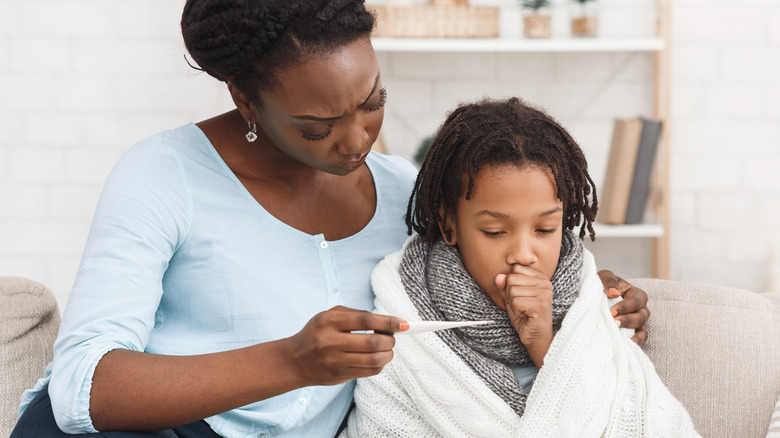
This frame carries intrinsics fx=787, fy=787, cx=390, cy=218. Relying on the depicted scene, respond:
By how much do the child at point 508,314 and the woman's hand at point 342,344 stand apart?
28 centimetres

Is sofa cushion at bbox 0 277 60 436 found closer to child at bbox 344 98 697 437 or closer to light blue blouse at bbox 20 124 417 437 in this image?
light blue blouse at bbox 20 124 417 437

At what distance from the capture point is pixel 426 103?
2803mm

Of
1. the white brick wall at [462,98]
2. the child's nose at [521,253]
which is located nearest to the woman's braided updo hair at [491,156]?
the child's nose at [521,253]

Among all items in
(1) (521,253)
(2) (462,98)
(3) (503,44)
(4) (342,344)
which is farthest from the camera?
(2) (462,98)

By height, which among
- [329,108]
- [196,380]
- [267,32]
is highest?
[267,32]

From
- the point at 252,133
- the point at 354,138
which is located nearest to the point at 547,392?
the point at 354,138

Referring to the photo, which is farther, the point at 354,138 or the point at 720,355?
the point at 720,355

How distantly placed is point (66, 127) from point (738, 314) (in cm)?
229

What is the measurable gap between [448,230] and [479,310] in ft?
0.54

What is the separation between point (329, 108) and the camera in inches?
44.4

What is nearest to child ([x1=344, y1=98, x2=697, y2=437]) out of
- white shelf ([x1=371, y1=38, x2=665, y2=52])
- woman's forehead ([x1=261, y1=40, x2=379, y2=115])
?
woman's forehead ([x1=261, y1=40, x2=379, y2=115])

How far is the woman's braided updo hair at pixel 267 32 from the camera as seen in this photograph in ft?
3.71

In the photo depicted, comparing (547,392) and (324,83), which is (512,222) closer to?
(547,392)

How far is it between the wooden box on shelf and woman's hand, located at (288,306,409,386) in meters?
1.69
